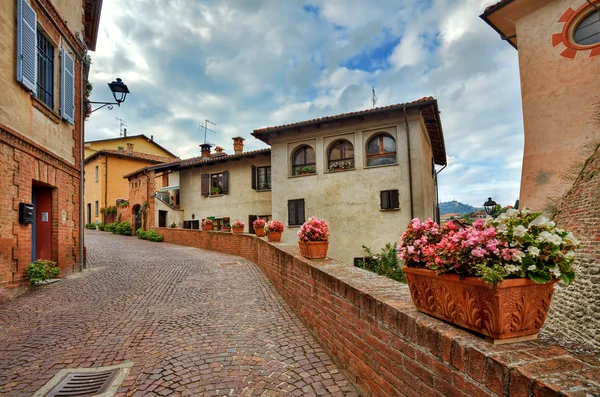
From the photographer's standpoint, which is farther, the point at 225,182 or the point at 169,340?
the point at 225,182

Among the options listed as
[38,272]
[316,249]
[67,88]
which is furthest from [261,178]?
[316,249]

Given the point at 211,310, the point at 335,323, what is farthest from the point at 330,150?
the point at 335,323

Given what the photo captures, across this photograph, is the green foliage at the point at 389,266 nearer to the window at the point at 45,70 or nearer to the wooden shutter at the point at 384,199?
the wooden shutter at the point at 384,199

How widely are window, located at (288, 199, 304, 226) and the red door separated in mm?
9713

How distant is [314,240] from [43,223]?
795 centimetres

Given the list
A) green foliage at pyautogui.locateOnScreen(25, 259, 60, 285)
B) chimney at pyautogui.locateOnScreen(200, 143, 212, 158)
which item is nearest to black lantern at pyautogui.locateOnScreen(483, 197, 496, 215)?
green foliage at pyautogui.locateOnScreen(25, 259, 60, 285)

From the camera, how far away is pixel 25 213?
22.1 feet

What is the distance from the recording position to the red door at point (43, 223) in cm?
834

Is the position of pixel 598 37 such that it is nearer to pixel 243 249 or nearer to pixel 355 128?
pixel 355 128

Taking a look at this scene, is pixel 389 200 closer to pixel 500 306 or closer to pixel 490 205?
pixel 490 205

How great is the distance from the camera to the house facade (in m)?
6.36

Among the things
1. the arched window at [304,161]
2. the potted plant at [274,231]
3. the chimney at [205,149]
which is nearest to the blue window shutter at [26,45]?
the potted plant at [274,231]

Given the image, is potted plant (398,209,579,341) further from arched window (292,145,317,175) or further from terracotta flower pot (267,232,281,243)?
arched window (292,145,317,175)

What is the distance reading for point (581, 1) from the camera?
925 cm
